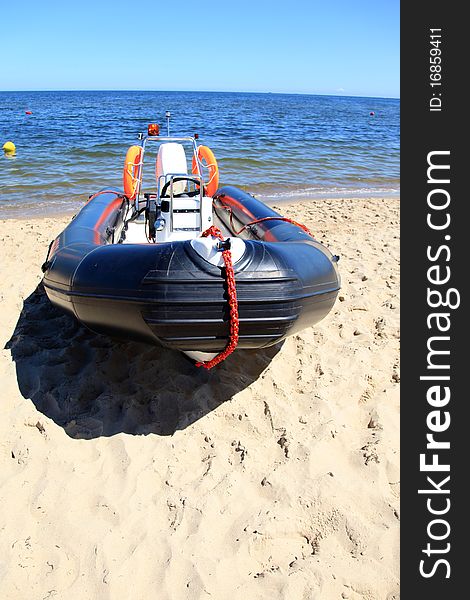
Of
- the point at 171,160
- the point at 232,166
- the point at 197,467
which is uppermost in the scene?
→ the point at 232,166

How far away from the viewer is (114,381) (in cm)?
288

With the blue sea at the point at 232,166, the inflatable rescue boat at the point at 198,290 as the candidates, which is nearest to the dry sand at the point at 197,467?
the inflatable rescue boat at the point at 198,290

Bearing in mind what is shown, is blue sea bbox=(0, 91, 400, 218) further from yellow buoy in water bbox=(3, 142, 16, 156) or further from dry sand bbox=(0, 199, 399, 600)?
dry sand bbox=(0, 199, 399, 600)

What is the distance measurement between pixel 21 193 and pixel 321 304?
282 inches

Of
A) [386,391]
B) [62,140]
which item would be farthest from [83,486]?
[62,140]

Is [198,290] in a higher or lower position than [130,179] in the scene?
lower

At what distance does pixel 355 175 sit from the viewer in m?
A: 10.7

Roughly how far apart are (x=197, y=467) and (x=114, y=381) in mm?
826

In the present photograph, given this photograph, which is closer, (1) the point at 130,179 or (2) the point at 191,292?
(2) the point at 191,292

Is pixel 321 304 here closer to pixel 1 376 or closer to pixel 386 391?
pixel 386 391

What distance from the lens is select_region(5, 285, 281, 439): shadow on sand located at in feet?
8.52

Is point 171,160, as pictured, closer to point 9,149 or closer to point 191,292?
point 191,292

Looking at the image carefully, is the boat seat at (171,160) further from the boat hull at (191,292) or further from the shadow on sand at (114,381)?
the boat hull at (191,292)

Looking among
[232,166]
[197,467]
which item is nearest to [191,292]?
[197,467]
